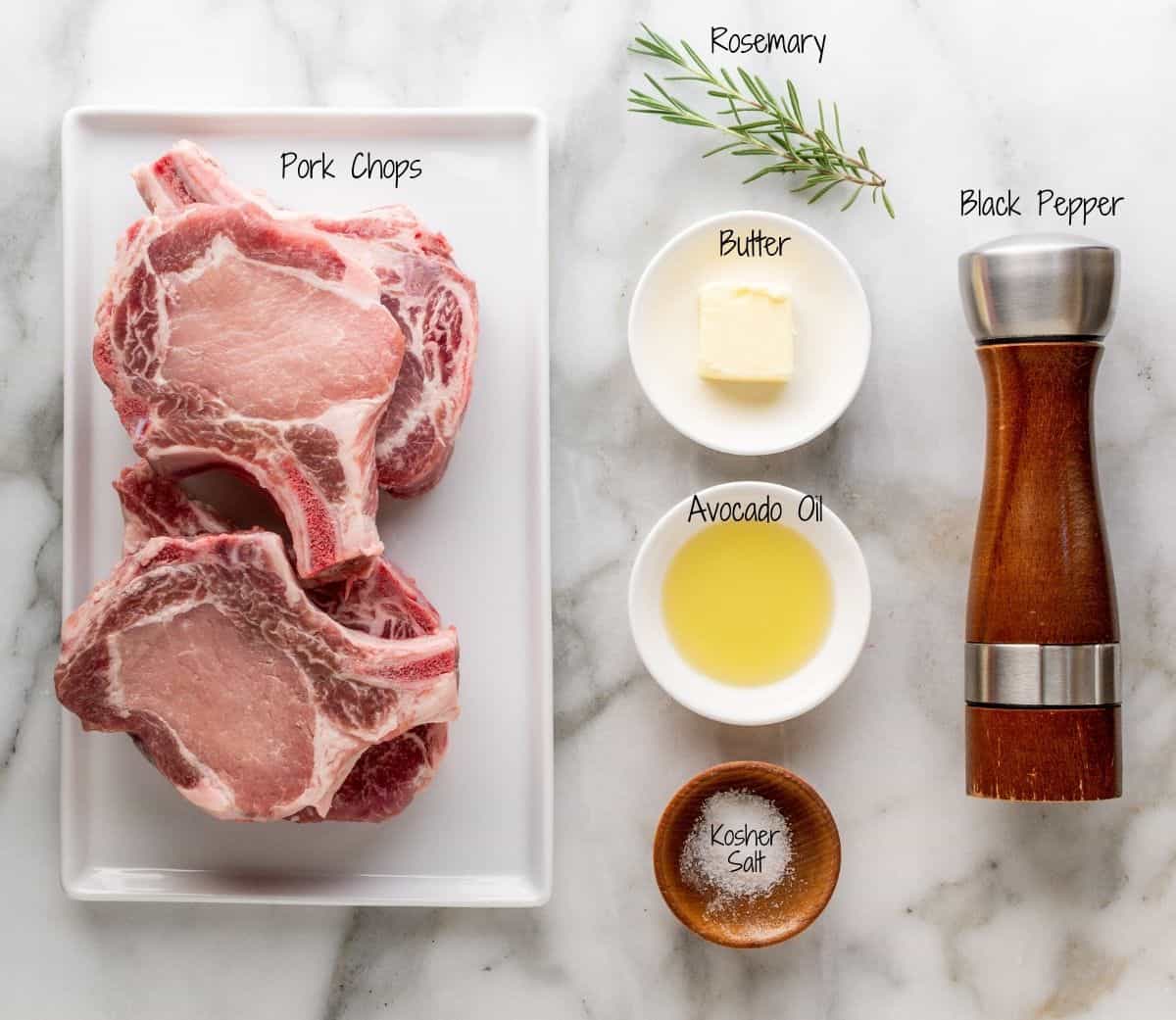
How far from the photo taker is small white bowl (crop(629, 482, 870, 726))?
5.82 ft

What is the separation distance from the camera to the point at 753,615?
5.92 ft

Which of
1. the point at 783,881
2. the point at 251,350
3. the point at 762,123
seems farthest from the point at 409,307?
the point at 783,881

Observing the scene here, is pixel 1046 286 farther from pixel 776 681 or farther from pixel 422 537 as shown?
pixel 422 537

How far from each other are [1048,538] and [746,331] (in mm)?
488

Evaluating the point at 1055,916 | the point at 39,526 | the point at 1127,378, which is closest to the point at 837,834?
the point at 1055,916

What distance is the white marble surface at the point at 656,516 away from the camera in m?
1.86

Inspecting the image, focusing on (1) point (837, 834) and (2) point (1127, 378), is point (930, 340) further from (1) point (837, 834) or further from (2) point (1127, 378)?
(1) point (837, 834)

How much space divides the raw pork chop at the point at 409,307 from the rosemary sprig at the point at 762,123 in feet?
1.32

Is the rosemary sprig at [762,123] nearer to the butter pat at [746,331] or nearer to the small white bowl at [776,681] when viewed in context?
the butter pat at [746,331]

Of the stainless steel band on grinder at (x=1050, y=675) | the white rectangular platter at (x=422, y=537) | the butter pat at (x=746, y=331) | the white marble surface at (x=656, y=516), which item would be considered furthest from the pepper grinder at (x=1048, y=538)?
the white rectangular platter at (x=422, y=537)

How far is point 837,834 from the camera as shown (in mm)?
1761

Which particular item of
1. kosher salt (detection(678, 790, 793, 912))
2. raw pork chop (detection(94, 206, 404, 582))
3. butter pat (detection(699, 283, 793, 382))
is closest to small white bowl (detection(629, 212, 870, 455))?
butter pat (detection(699, 283, 793, 382))

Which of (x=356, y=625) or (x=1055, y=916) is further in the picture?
(x=1055, y=916)

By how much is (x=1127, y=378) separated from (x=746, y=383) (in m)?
0.57
